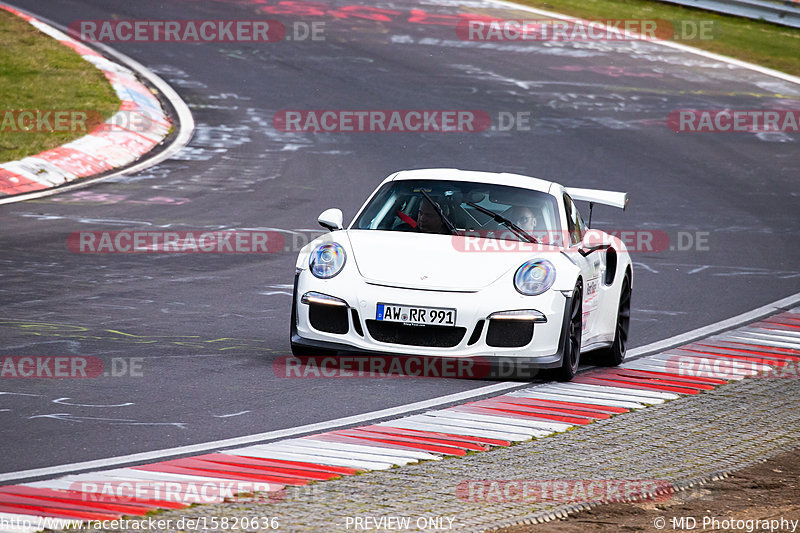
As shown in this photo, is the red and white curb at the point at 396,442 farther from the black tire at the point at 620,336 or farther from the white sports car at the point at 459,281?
the white sports car at the point at 459,281

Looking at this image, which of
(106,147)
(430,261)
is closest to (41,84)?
(106,147)

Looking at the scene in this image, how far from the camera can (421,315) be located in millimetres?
8172

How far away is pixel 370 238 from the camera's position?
8867 mm

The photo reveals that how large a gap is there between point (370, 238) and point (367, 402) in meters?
1.59

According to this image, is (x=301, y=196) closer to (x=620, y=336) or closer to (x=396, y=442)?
(x=620, y=336)

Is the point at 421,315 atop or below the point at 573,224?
below

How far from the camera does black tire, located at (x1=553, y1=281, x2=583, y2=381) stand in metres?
8.48

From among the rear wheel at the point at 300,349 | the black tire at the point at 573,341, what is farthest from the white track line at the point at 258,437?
the rear wheel at the point at 300,349

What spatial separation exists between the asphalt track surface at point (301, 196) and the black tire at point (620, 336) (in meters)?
0.73

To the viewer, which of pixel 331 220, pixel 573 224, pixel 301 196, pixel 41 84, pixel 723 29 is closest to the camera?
pixel 331 220

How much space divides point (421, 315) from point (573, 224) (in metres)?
1.88

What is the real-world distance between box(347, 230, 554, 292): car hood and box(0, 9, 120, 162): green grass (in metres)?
9.48

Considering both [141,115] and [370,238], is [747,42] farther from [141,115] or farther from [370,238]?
[370,238]

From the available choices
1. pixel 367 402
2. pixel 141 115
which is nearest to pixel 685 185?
pixel 141 115
